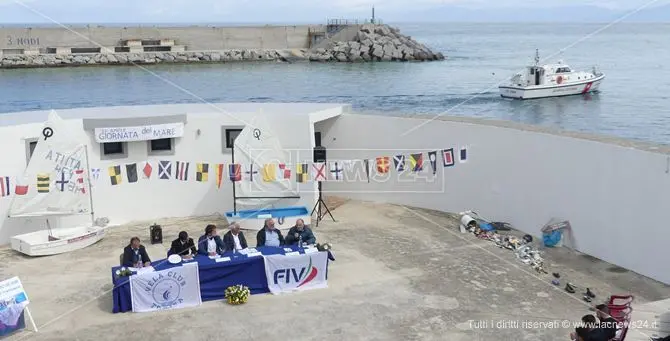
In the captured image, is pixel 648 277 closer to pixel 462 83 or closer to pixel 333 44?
pixel 462 83

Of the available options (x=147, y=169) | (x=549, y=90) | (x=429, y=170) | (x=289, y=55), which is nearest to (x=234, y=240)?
(x=147, y=169)

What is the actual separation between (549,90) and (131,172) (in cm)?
4128

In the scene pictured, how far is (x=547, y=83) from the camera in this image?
2005 inches

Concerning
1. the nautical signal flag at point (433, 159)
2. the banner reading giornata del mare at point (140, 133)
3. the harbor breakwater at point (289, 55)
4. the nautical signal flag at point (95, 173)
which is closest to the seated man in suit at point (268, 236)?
the banner reading giornata del mare at point (140, 133)

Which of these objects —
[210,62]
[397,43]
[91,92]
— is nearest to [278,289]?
[91,92]

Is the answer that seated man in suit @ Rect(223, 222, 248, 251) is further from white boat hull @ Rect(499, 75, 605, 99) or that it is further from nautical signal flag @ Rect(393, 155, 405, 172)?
white boat hull @ Rect(499, 75, 605, 99)

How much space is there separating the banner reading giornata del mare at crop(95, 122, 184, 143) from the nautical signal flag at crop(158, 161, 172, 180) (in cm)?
60

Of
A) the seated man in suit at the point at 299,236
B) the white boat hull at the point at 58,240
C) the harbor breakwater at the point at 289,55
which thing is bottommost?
the white boat hull at the point at 58,240

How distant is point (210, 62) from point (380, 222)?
67.6m

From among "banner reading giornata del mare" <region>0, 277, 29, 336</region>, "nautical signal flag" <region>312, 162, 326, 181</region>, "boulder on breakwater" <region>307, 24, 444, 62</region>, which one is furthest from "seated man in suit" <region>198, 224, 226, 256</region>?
"boulder on breakwater" <region>307, 24, 444, 62</region>

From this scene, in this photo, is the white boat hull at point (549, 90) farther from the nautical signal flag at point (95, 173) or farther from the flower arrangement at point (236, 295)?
the flower arrangement at point (236, 295)

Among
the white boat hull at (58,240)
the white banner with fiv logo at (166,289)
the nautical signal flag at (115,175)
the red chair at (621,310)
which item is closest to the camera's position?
the red chair at (621,310)

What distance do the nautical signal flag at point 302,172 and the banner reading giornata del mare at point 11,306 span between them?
7.07 metres

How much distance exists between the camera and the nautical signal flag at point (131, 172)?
51.3ft
